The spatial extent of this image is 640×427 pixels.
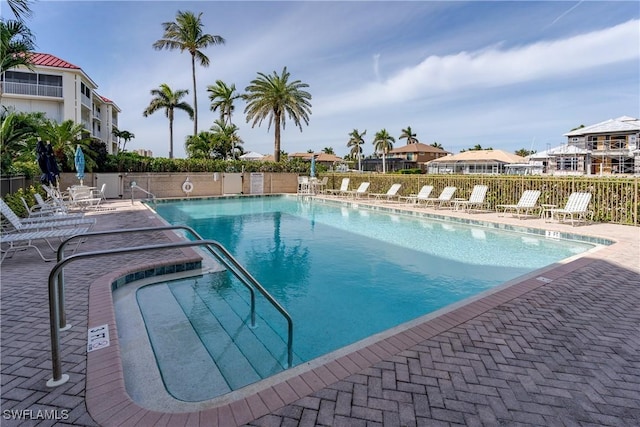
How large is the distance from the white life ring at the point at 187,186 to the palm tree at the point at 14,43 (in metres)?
10.9

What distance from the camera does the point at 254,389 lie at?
2580mm

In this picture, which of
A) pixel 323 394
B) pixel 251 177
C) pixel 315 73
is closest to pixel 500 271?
pixel 323 394

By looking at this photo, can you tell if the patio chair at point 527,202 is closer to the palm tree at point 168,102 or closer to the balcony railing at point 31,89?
the balcony railing at point 31,89

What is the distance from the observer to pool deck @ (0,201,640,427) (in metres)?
2.28

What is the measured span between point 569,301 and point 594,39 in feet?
49.1

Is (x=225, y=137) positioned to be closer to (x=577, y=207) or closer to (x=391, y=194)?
(x=391, y=194)

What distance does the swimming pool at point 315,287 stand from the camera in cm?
354

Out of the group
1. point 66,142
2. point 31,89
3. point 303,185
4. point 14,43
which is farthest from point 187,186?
point 31,89

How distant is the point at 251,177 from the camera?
24.0m

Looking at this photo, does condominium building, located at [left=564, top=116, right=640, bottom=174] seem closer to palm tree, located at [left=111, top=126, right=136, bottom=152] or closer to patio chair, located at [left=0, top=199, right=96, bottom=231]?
patio chair, located at [left=0, top=199, right=96, bottom=231]

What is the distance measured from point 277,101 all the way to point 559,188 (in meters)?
20.7

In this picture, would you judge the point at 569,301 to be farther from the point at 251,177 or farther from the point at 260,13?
the point at 251,177

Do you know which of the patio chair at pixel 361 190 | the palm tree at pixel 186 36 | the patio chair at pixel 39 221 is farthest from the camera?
the palm tree at pixel 186 36

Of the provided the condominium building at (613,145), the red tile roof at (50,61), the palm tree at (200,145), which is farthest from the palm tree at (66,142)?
the condominium building at (613,145)
